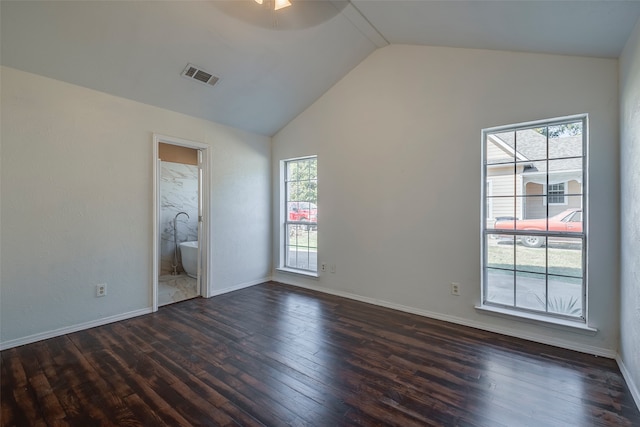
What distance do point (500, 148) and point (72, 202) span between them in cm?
439

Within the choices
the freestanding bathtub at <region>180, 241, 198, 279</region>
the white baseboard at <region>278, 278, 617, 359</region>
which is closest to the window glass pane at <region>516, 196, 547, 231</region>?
Answer: the white baseboard at <region>278, 278, 617, 359</region>

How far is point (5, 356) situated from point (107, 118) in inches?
91.9

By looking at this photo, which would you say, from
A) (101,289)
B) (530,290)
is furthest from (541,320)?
(101,289)

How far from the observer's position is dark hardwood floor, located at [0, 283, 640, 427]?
1672 mm

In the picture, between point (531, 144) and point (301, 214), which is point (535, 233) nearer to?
point (531, 144)

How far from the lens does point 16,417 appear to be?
5.42 feet

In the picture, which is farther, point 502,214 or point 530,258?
point 502,214

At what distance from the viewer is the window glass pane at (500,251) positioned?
284 cm

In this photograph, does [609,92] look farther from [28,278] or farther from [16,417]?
[28,278]

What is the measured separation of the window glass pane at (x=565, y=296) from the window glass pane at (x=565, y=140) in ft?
3.77

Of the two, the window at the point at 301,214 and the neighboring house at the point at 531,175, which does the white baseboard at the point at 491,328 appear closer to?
Result: the window at the point at 301,214

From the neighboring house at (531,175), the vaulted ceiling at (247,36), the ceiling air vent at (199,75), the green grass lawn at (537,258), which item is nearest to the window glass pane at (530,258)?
the green grass lawn at (537,258)

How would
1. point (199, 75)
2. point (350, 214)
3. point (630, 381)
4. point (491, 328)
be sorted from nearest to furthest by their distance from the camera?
point (630, 381) < point (491, 328) < point (199, 75) < point (350, 214)

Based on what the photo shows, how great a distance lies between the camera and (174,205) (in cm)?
559
